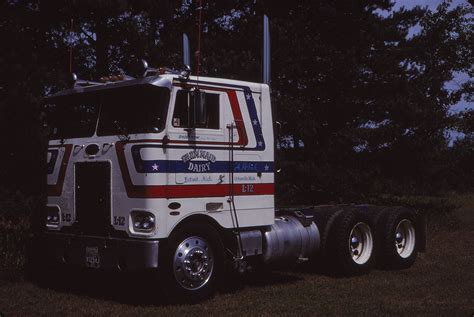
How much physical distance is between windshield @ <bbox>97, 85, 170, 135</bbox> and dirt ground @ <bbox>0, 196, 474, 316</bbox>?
6.46 ft

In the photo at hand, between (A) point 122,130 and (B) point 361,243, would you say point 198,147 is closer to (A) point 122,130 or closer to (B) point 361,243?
(A) point 122,130

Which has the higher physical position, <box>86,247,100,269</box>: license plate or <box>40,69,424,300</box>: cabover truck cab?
<box>40,69,424,300</box>: cabover truck cab

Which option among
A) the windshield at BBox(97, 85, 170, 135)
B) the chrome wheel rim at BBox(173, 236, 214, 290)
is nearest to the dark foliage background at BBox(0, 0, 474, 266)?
the windshield at BBox(97, 85, 170, 135)

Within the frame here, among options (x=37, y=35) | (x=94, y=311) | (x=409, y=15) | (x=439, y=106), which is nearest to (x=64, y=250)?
(x=94, y=311)

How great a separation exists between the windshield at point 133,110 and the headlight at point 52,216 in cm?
139

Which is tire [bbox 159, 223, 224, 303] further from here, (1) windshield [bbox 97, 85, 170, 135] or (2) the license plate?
(1) windshield [bbox 97, 85, 170, 135]

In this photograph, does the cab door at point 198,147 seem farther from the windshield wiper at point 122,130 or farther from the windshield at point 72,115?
the windshield at point 72,115

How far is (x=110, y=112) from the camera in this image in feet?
28.9

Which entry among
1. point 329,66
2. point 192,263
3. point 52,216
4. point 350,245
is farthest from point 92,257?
point 329,66

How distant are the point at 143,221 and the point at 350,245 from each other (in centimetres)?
409

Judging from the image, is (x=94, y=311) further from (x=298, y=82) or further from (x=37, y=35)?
(x=298, y=82)

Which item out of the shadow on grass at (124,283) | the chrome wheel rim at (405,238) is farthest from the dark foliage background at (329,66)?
the shadow on grass at (124,283)

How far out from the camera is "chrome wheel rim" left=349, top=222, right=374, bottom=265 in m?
11.1

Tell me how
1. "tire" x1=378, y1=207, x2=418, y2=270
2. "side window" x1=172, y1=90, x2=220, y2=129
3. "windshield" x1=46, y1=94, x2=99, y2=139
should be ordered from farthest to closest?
"tire" x1=378, y1=207, x2=418, y2=270 < "windshield" x1=46, y1=94, x2=99, y2=139 < "side window" x1=172, y1=90, x2=220, y2=129
